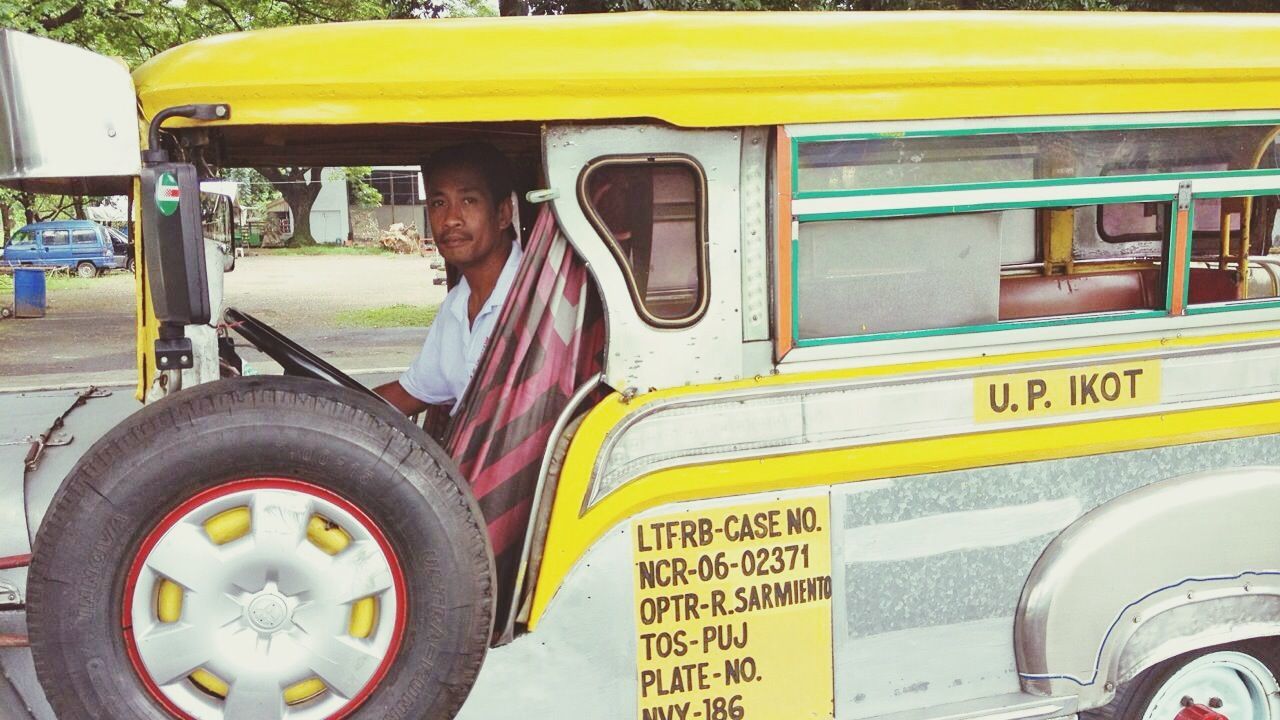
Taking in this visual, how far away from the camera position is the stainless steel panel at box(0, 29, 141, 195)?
6.47ft

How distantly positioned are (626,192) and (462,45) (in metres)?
0.47

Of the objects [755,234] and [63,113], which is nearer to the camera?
[63,113]

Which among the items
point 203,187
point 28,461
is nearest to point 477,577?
point 203,187

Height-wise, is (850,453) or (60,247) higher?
(60,247)

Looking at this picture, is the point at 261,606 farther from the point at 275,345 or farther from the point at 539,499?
the point at 275,345

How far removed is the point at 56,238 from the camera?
28.8m

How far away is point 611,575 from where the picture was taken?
230 centimetres

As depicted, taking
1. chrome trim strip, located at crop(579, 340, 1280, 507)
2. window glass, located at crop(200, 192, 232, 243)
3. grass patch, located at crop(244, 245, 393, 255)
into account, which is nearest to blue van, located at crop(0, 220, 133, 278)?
grass patch, located at crop(244, 245, 393, 255)

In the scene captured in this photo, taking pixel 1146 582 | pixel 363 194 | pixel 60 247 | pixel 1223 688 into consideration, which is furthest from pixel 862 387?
pixel 363 194

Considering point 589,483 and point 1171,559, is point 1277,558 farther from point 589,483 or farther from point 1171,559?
point 589,483

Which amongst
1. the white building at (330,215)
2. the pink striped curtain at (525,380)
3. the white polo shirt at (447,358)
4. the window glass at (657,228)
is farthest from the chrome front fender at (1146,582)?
the white building at (330,215)

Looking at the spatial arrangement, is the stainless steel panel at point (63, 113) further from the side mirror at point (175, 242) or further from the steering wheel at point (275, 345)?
the steering wheel at point (275, 345)

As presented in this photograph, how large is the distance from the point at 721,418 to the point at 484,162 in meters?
1.28

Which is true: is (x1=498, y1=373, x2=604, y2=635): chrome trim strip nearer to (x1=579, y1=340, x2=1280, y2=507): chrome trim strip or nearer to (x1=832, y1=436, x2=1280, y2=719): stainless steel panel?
(x1=579, y1=340, x2=1280, y2=507): chrome trim strip
